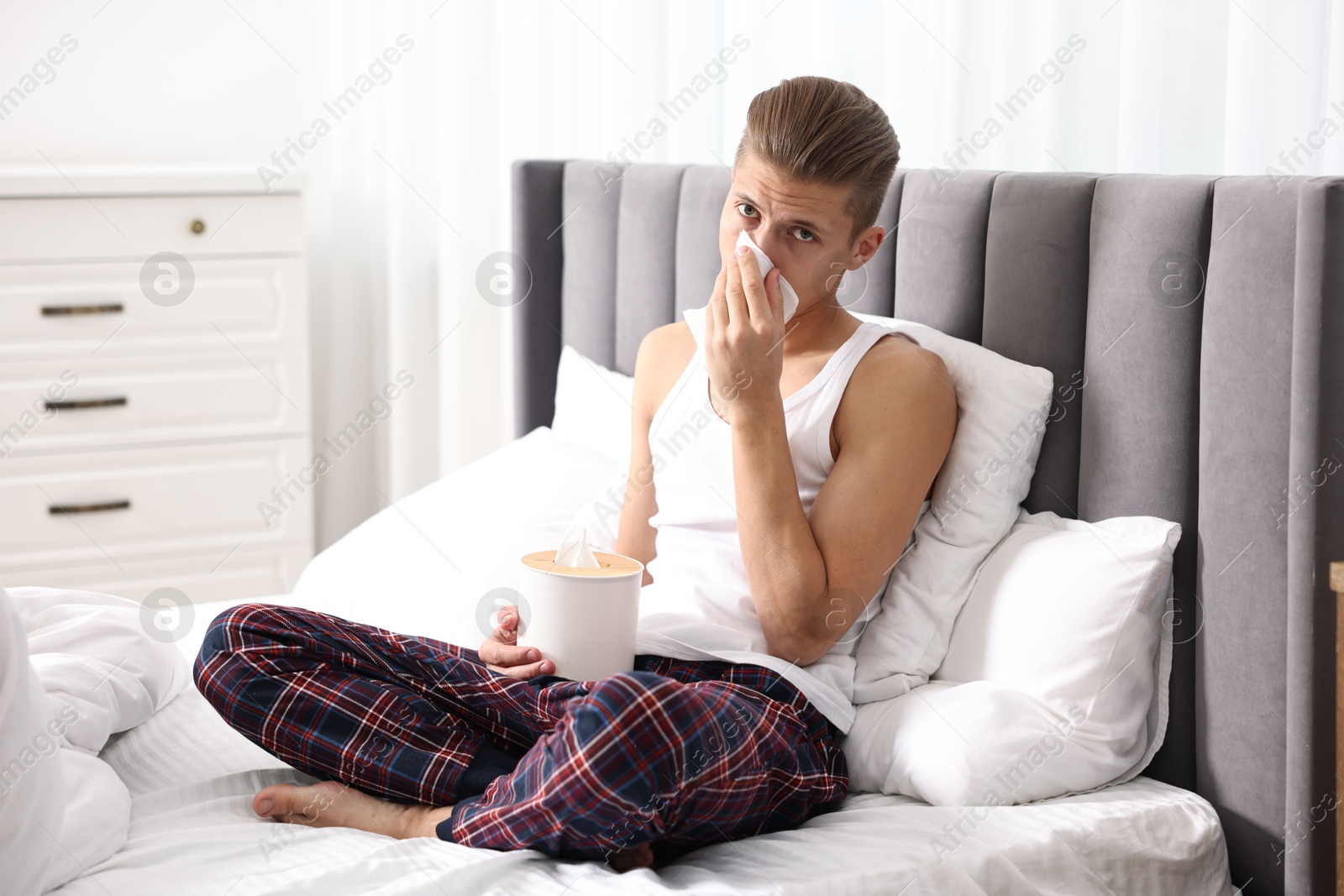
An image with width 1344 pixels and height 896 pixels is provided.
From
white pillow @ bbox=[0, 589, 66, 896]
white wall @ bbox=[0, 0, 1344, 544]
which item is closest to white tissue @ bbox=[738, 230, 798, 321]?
white wall @ bbox=[0, 0, 1344, 544]

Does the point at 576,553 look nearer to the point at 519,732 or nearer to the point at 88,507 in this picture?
the point at 519,732

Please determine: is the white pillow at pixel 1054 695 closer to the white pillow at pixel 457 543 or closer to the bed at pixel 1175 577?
the bed at pixel 1175 577

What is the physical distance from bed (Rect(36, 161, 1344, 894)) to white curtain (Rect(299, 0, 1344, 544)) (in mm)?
191

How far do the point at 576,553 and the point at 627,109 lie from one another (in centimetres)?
126

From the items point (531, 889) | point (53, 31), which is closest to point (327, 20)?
point (53, 31)

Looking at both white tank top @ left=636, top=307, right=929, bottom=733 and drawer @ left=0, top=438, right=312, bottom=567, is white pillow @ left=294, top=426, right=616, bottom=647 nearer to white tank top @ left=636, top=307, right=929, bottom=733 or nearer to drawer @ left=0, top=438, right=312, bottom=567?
white tank top @ left=636, top=307, right=929, bottom=733

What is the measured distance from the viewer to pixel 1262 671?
105 centimetres

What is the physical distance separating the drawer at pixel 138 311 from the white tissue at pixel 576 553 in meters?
1.59

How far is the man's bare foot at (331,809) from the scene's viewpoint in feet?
3.58

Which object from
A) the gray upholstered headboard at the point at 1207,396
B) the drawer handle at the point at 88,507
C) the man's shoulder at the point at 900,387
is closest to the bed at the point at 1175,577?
the gray upholstered headboard at the point at 1207,396

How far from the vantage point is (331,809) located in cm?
110

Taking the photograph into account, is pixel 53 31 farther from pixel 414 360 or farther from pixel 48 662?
pixel 48 662

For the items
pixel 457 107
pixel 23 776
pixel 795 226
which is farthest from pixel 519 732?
pixel 457 107

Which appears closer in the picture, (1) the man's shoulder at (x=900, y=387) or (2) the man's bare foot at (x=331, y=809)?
(2) the man's bare foot at (x=331, y=809)
